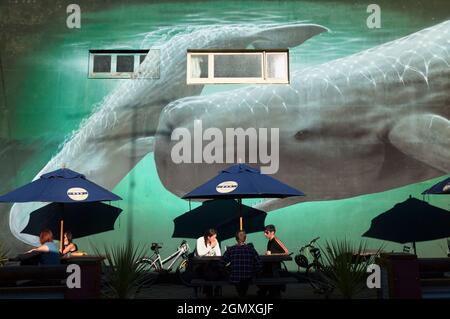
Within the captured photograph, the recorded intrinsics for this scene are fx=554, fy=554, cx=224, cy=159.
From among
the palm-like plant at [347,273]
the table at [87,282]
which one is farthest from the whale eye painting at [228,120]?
the table at [87,282]

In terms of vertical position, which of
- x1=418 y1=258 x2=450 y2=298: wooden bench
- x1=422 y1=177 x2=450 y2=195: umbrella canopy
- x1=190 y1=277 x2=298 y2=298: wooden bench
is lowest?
x1=190 y1=277 x2=298 y2=298: wooden bench

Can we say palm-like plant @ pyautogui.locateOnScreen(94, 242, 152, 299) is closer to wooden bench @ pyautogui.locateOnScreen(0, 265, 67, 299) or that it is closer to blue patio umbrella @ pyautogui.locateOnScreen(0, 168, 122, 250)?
wooden bench @ pyautogui.locateOnScreen(0, 265, 67, 299)

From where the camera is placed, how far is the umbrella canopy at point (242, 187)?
1040 cm

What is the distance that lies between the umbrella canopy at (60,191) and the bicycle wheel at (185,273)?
2.22 meters

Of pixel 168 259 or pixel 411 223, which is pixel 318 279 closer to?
pixel 411 223

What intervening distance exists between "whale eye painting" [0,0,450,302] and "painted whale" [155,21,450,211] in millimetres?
34

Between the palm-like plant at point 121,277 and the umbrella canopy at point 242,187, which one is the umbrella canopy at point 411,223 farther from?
the palm-like plant at point 121,277

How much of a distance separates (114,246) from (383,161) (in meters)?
6.69

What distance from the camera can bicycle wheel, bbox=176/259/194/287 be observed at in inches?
459

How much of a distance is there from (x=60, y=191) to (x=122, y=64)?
431cm

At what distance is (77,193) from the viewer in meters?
10.9

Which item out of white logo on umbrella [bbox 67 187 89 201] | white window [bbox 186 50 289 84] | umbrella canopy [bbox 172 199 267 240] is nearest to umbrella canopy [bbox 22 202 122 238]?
umbrella canopy [bbox 172 199 267 240]

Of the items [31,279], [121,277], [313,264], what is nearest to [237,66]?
[313,264]

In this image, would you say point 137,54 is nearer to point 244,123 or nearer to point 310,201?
point 244,123
